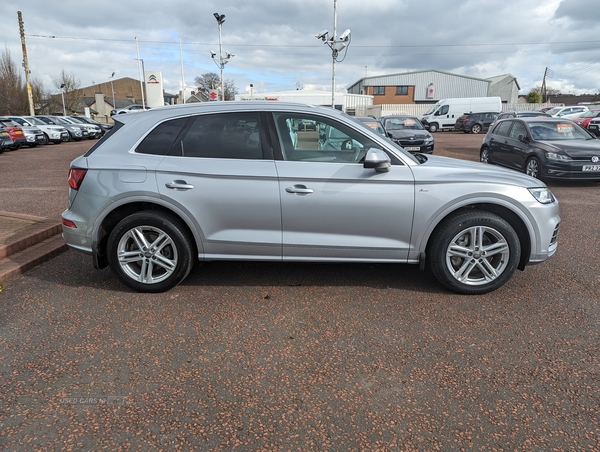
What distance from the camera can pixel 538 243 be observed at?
390cm

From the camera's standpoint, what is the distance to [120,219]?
13.5 ft

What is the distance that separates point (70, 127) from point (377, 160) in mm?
30745

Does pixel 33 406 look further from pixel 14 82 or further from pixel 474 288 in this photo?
pixel 14 82

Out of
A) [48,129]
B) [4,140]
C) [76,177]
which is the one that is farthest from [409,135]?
[48,129]

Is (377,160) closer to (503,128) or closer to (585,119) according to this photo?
(503,128)

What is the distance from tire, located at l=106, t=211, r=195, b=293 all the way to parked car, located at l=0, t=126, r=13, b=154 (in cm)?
1844

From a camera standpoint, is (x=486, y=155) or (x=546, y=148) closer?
(x=546, y=148)

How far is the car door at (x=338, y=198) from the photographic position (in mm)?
3756

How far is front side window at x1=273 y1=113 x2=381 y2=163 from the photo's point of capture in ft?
12.7

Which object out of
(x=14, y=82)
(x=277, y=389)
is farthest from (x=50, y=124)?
(x=277, y=389)

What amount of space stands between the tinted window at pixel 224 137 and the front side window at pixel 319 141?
0.78 ft

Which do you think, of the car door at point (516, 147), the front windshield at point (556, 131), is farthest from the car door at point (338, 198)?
the front windshield at point (556, 131)

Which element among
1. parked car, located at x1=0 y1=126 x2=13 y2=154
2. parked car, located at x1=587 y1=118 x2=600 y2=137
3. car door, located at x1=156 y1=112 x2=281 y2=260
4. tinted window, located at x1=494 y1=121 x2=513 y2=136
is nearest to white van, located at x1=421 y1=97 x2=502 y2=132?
parked car, located at x1=587 y1=118 x2=600 y2=137

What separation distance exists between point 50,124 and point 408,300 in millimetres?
29585
